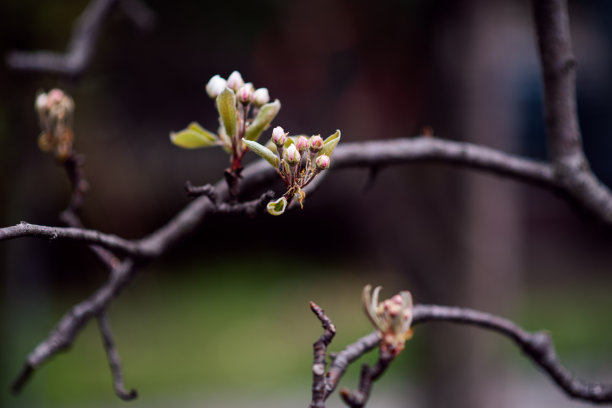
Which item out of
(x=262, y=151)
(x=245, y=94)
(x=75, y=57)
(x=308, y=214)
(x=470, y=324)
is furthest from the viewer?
(x=308, y=214)

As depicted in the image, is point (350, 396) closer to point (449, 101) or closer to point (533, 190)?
point (449, 101)

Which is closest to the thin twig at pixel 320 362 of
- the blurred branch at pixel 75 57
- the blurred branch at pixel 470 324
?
the blurred branch at pixel 470 324

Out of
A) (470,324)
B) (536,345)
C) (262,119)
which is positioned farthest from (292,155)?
(536,345)

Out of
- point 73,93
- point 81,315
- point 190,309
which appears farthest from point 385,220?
point 190,309

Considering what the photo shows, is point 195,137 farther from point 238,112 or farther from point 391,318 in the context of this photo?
point 391,318

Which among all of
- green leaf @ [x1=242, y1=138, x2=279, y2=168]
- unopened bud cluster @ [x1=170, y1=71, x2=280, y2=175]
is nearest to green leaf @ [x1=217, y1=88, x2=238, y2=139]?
unopened bud cluster @ [x1=170, y1=71, x2=280, y2=175]

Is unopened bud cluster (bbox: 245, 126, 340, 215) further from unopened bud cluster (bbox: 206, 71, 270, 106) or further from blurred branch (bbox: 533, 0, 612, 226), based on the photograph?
blurred branch (bbox: 533, 0, 612, 226)
